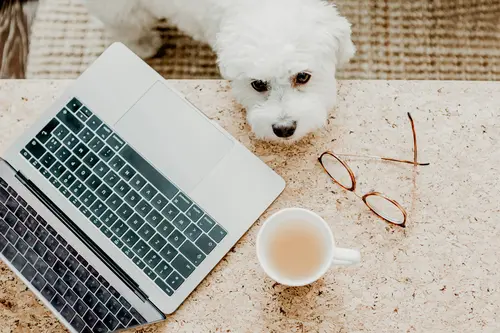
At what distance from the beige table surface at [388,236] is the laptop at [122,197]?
4 centimetres

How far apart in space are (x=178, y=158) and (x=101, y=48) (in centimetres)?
68

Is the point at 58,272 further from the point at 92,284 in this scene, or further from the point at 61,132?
the point at 61,132

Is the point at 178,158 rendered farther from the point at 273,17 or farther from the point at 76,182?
the point at 273,17

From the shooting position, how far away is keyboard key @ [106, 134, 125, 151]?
88 centimetres

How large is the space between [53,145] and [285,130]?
38 centimetres

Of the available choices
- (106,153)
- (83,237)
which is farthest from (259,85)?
(83,237)

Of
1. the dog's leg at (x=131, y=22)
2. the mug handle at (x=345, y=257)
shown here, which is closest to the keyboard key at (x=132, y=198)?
the mug handle at (x=345, y=257)

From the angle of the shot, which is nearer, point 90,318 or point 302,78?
point 90,318

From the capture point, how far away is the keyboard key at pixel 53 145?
0.89 metres

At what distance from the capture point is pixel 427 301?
0.81 metres

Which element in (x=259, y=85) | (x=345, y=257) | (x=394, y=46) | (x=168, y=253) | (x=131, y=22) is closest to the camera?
(x=345, y=257)

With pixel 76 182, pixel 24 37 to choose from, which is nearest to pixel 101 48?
pixel 24 37

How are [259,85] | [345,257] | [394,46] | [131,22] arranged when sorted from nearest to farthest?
[345,257] < [259,85] < [131,22] < [394,46]

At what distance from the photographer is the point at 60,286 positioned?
2.76 ft
